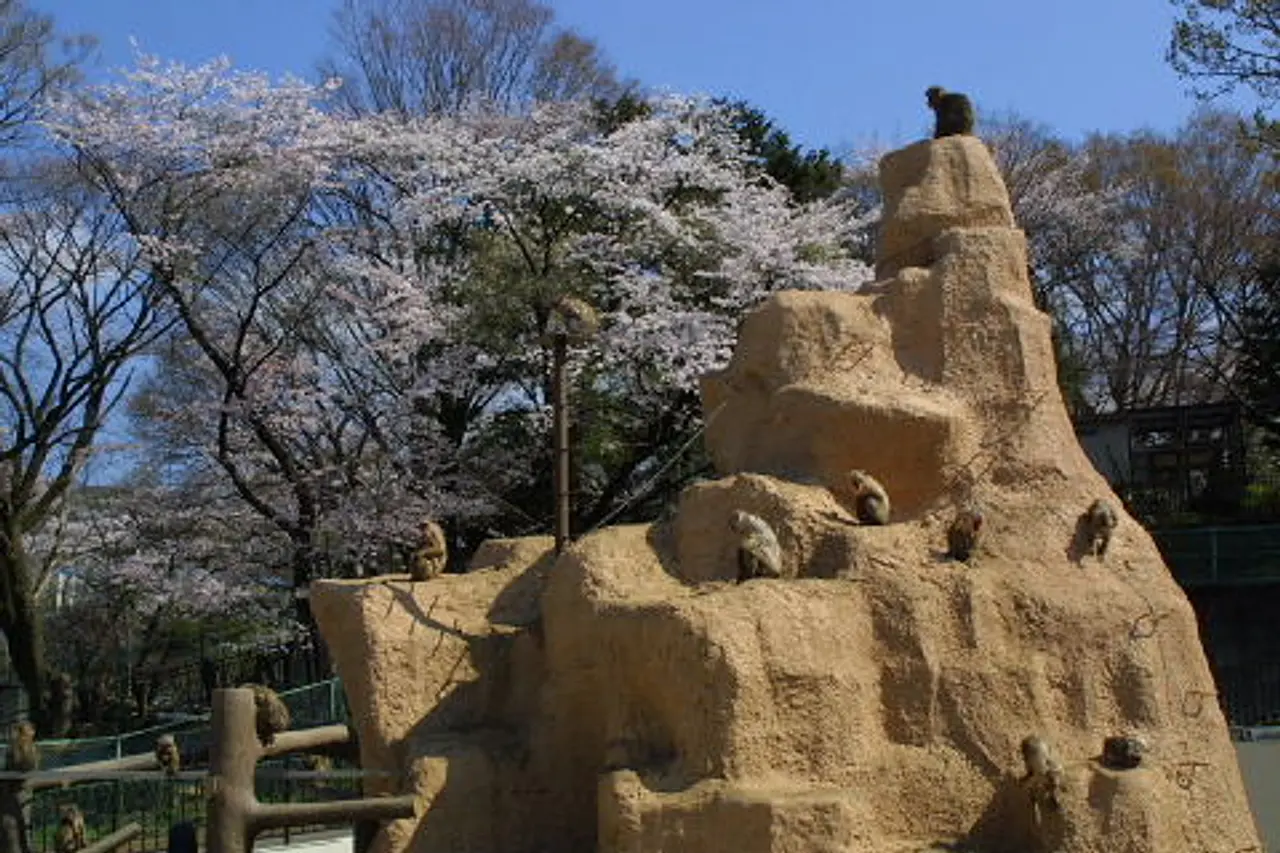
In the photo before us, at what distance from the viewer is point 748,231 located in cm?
2492

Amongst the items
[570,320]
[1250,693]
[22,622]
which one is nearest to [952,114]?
[570,320]

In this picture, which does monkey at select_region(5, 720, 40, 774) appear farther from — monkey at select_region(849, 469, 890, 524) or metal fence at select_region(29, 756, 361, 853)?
metal fence at select_region(29, 756, 361, 853)

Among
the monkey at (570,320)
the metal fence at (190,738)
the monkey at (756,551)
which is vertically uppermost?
the monkey at (570,320)

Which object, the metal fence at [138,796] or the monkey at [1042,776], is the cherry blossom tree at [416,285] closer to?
the metal fence at [138,796]

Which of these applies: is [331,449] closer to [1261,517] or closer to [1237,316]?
[1261,517]

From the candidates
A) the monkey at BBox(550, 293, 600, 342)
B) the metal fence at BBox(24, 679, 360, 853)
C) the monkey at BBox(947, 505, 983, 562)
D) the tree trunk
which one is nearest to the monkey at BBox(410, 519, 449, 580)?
the monkey at BBox(550, 293, 600, 342)

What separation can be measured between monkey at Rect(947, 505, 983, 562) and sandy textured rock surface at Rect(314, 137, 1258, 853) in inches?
3.3

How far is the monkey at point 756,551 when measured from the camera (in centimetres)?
926

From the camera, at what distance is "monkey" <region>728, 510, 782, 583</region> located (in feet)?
30.4

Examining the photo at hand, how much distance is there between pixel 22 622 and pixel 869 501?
16.8 meters

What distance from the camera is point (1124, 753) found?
8.95 meters

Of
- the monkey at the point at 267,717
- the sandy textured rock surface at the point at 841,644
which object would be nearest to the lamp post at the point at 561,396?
the sandy textured rock surface at the point at 841,644

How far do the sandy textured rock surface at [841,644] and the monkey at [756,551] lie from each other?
8.9 inches

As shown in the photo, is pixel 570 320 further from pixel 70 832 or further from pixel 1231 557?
pixel 1231 557
